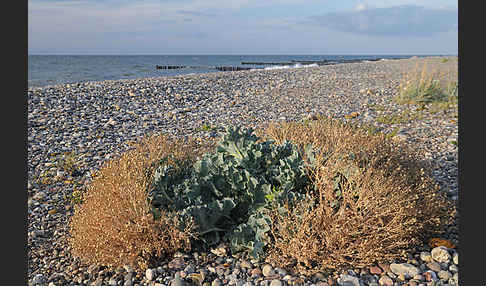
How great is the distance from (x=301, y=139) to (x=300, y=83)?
10.1m

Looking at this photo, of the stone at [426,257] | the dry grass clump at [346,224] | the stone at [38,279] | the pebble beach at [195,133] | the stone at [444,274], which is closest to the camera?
the dry grass clump at [346,224]

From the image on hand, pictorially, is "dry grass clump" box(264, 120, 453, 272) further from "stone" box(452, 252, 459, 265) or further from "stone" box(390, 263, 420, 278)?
"stone" box(452, 252, 459, 265)

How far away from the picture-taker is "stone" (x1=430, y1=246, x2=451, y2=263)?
3172mm

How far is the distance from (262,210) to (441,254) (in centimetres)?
160

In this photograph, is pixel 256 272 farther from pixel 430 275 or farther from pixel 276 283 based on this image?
pixel 430 275

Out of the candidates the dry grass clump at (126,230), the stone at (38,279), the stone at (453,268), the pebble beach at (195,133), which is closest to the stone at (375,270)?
the pebble beach at (195,133)

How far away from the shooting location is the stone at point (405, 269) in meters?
3.00

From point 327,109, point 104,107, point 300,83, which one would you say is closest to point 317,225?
point 327,109

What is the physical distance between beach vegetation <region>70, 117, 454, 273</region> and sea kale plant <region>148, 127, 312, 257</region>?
0.03 ft

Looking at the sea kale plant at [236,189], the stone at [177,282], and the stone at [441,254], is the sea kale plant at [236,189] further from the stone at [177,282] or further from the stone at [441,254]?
the stone at [441,254]

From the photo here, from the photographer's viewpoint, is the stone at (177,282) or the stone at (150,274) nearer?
the stone at (177,282)

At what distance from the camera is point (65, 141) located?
722 centimetres

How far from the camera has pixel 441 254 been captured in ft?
10.5

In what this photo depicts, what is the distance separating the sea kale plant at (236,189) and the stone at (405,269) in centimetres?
94
